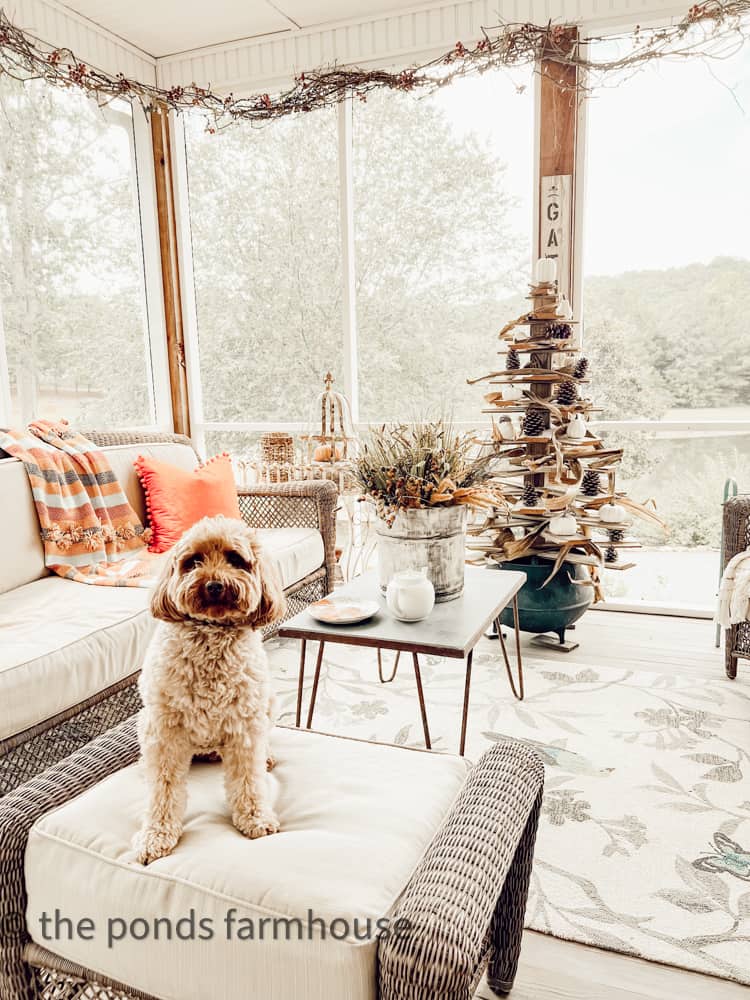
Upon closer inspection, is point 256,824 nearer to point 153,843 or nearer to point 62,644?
point 153,843

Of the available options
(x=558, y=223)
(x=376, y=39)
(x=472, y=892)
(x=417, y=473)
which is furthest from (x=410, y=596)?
(x=376, y=39)

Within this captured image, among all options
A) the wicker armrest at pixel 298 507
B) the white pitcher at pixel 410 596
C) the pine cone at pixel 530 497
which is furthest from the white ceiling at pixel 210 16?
the white pitcher at pixel 410 596

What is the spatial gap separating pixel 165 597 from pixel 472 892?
674 millimetres

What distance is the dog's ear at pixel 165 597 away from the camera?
4.12ft

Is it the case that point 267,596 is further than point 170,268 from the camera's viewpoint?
No

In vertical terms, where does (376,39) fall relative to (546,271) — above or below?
above

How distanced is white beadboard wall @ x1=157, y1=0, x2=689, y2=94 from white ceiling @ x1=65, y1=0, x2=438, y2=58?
2.4 inches

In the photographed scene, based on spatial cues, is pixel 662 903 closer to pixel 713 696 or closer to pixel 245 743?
pixel 245 743

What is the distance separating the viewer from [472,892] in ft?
3.34

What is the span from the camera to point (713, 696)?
2.68 meters

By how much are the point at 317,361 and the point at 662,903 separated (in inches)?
126

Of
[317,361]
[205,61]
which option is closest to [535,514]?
[317,361]

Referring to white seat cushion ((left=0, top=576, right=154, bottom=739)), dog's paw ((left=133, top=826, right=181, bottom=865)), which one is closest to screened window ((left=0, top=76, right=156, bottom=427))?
white seat cushion ((left=0, top=576, right=154, bottom=739))

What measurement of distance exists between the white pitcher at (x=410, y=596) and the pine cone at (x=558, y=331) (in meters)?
1.53
